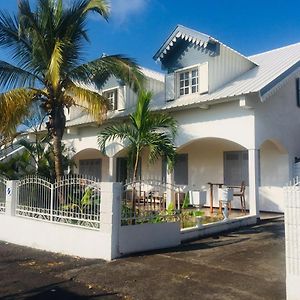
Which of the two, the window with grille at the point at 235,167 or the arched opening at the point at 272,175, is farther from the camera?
the window with grille at the point at 235,167

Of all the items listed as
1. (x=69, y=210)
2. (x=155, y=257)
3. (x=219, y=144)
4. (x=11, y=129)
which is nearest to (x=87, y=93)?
(x=11, y=129)

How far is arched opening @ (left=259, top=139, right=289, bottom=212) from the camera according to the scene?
13.2 metres

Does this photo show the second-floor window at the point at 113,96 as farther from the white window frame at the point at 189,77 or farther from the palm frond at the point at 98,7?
the palm frond at the point at 98,7

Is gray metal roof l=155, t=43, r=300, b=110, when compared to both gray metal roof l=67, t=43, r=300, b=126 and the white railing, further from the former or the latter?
the white railing

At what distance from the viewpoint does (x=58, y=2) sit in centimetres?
1066

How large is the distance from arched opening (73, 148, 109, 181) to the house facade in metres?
2.57

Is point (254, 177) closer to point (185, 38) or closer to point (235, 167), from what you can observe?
point (235, 167)

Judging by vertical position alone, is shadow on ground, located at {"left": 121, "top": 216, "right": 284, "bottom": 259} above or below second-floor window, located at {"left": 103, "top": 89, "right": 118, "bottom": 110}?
below

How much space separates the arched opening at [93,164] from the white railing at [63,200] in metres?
8.65

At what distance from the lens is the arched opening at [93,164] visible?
62.0ft

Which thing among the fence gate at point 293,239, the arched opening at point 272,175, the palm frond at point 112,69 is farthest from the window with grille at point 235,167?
the fence gate at point 293,239

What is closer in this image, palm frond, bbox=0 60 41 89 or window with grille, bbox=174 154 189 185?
palm frond, bbox=0 60 41 89

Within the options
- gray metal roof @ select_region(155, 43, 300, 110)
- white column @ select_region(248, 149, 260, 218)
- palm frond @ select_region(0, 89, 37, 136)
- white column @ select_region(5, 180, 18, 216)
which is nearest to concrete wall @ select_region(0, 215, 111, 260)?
white column @ select_region(5, 180, 18, 216)

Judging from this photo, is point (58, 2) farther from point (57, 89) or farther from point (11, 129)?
point (11, 129)
